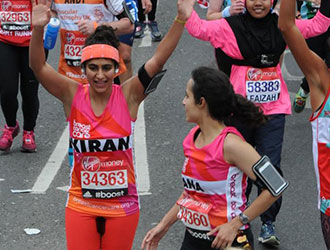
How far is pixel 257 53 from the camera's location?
264 inches

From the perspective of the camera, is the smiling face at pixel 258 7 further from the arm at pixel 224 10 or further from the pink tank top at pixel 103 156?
the pink tank top at pixel 103 156

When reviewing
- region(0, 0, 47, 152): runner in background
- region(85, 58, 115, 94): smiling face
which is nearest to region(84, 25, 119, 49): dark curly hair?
region(85, 58, 115, 94): smiling face

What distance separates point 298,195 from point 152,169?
145 cm

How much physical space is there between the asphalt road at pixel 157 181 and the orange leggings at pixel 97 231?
155 cm

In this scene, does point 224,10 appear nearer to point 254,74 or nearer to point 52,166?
point 254,74

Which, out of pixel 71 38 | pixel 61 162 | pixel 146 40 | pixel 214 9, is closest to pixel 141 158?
pixel 61 162

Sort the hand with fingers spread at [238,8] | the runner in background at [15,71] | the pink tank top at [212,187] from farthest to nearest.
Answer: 1. the runner in background at [15,71]
2. the hand with fingers spread at [238,8]
3. the pink tank top at [212,187]

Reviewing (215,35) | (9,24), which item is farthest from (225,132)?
(9,24)

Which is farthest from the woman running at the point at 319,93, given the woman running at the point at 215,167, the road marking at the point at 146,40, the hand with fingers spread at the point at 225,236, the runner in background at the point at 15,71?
the road marking at the point at 146,40

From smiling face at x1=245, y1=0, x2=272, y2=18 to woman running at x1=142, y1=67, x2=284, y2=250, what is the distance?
1.76 m

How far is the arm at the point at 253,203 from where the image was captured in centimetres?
470

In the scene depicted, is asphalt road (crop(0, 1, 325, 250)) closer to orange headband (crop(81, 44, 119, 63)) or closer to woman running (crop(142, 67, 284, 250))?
orange headband (crop(81, 44, 119, 63))

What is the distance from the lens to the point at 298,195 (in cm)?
812

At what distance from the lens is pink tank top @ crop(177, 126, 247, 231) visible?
4.82 m
